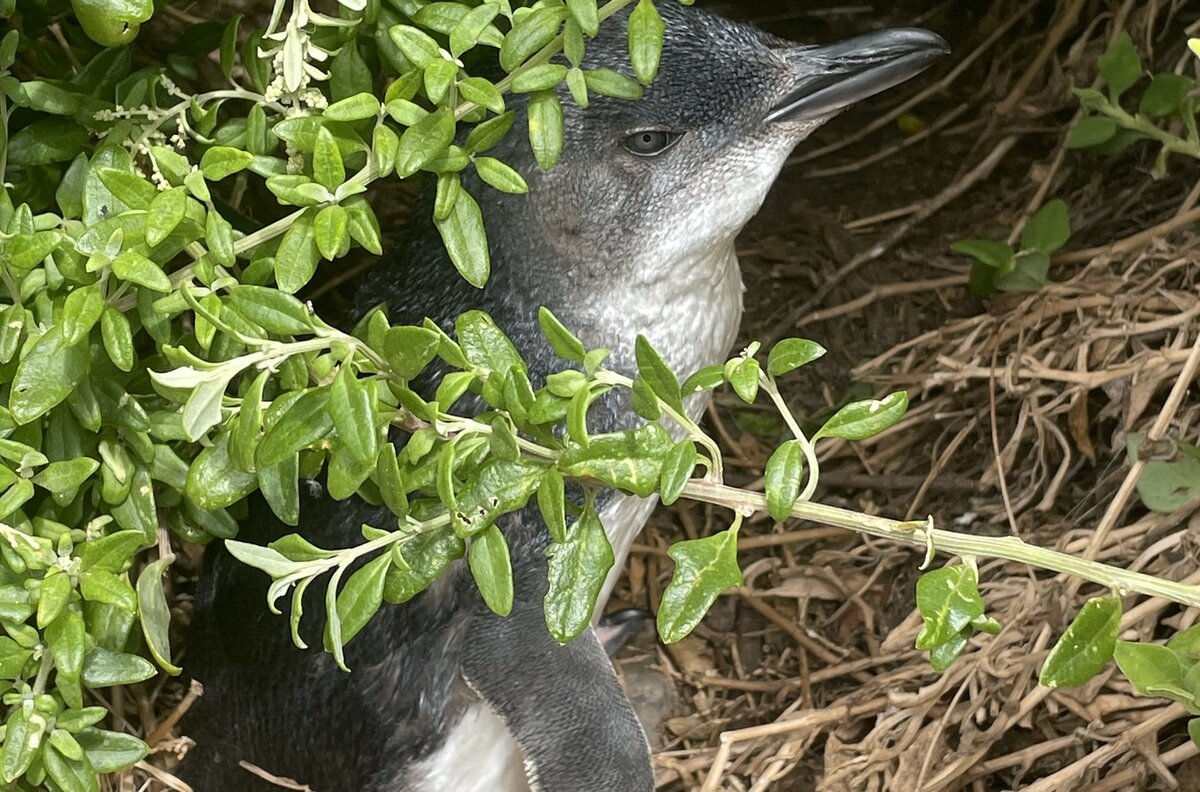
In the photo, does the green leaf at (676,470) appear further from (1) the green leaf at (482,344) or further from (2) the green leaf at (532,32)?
(2) the green leaf at (532,32)

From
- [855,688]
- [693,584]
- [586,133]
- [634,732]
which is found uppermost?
[586,133]

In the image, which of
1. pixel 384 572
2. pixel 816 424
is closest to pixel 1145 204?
pixel 816 424

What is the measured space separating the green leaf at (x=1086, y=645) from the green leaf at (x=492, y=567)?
416 mm

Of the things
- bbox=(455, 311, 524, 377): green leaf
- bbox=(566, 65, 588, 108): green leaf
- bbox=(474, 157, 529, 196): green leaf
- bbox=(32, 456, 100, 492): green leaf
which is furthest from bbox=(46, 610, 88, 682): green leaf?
bbox=(566, 65, 588, 108): green leaf

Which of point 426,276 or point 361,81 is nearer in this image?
point 361,81

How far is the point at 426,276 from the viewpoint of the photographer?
5.00ft

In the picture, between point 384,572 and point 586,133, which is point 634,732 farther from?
point 586,133

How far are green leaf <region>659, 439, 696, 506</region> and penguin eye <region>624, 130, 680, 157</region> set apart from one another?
0.56m

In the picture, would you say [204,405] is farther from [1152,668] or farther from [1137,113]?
[1137,113]

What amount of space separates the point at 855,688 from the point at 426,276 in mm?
831

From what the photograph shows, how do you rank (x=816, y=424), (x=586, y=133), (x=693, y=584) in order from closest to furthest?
(x=693, y=584) < (x=586, y=133) < (x=816, y=424)

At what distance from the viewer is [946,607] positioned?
2.96ft

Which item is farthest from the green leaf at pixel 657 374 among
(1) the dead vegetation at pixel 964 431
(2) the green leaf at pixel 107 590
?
(1) the dead vegetation at pixel 964 431

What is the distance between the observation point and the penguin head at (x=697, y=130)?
1374 millimetres
